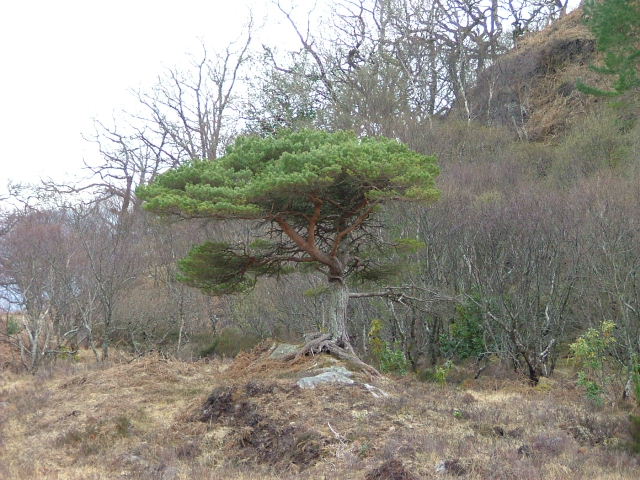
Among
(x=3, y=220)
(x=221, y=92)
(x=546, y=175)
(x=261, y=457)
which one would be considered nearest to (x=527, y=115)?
(x=546, y=175)

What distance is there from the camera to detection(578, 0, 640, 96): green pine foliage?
18.6m

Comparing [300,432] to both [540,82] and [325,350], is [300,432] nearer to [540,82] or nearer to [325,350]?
[325,350]

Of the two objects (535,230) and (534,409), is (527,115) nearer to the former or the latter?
(535,230)

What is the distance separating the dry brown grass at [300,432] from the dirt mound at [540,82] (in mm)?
20493

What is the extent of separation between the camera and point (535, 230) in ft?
46.6

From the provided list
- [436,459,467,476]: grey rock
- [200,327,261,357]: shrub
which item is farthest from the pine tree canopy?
[200,327,261,357]: shrub

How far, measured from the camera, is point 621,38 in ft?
61.8

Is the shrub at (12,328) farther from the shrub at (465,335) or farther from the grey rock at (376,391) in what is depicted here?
the grey rock at (376,391)

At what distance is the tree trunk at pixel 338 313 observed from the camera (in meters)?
12.0

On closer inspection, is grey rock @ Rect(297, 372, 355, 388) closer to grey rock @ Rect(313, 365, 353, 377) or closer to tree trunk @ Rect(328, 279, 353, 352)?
grey rock @ Rect(313, 365, 353, 377)

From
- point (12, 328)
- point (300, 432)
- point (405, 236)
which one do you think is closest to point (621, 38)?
point (405, 236)

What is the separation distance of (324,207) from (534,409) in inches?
207

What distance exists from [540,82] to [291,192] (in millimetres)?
25767

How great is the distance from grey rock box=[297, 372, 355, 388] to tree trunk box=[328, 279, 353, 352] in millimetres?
1544
